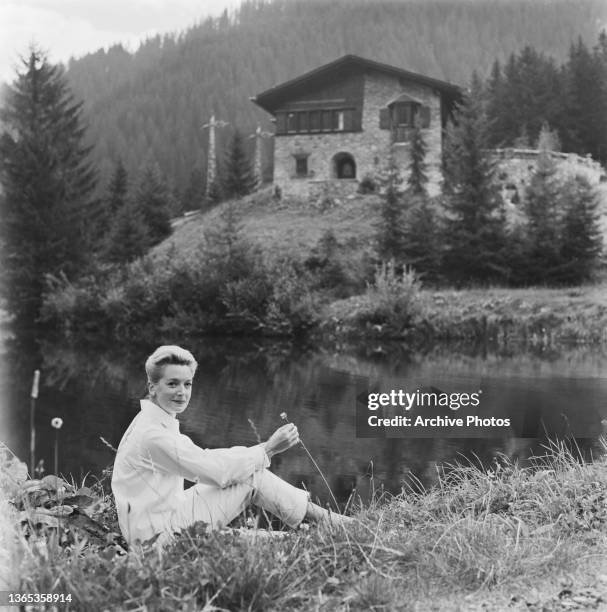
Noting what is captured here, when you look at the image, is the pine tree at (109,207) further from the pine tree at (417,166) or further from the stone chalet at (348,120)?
the pine tree at (417,166)

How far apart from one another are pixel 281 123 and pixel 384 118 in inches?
162

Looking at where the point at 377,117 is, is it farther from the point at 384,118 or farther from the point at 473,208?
the point at 473,208

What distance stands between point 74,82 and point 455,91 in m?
14.9

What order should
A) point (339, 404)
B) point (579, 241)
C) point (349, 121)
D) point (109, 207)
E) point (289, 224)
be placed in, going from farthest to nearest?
1. point (109, 207)
2. point (349, 121)
3. point (289, 224)
4. point (579, 241)
5. point (339, 404)

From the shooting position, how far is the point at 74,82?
31859 mm

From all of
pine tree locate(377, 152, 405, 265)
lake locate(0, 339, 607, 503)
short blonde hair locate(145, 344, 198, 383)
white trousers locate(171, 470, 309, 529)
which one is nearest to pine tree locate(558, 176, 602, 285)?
pine tree locate(377, 152, 405, 265)

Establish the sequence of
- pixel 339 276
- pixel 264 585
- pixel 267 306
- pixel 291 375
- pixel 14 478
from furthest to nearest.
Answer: pixel 339 276, pixel 267 306, pixel 291 375, pixel 14 478, pixel 264 585

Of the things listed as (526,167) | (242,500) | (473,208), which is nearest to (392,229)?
(473,208)

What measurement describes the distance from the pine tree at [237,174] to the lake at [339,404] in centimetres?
1623

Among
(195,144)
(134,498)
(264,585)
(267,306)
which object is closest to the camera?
(264,585)

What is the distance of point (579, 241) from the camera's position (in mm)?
21594

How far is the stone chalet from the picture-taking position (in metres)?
30.6

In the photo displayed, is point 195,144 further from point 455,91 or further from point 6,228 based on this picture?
point 6,228

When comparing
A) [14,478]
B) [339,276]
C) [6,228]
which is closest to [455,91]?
[339,276]
